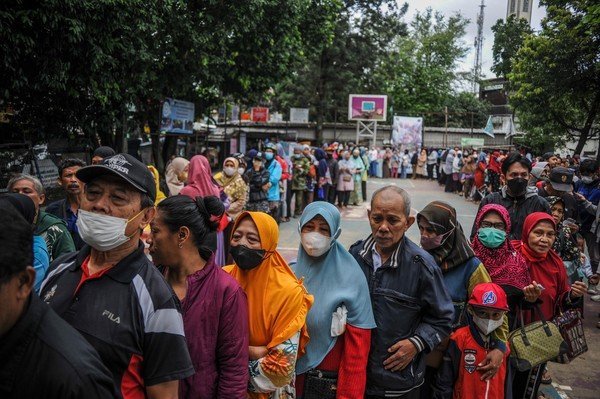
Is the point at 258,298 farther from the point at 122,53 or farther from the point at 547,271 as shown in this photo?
the point at 122,53

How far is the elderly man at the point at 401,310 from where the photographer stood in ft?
9.93

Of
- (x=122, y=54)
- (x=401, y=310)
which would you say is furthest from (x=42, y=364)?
(x=122, y=54)

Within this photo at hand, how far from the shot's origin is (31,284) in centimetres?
147

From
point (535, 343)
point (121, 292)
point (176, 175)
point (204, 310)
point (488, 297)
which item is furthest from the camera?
point (176, 175)

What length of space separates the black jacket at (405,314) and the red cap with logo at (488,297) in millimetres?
407

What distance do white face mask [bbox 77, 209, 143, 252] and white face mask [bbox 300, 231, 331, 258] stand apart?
48.6 inches

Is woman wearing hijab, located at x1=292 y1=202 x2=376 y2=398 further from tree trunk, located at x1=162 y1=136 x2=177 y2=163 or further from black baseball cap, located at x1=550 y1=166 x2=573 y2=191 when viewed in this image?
tree trunk, located at x1=162 y1=136 x2=177 y2=163

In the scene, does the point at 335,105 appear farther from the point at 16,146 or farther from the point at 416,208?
the point at 16,146

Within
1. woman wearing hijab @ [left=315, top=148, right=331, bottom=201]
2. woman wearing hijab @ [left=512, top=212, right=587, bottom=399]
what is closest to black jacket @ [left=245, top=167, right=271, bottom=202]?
woman wearing hijab @ [left=315, top=148, right=331, bottom=201]

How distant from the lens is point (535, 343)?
387 cm

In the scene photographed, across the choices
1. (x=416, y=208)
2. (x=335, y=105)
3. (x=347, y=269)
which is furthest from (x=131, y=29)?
(x=335, y=105)

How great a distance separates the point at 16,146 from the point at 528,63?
50.5 ft

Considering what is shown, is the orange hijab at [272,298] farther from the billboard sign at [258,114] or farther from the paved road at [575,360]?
the billboard sign at [258,114]

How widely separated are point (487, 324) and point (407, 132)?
1215 inches
